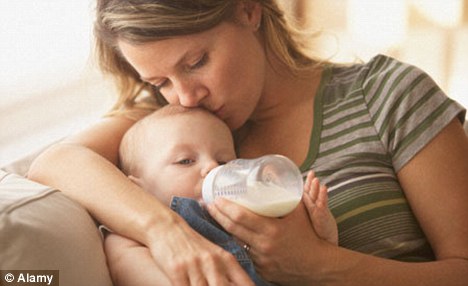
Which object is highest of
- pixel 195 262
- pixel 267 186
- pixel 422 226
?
pixel 267 186

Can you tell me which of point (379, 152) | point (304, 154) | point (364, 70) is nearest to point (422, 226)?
point (379, 152)

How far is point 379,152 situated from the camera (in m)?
1.44

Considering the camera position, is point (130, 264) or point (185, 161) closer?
point (130, 264)

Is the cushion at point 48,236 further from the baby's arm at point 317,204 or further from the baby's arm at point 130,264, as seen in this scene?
the baby's arm at point 317,204

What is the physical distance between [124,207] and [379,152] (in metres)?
0.58

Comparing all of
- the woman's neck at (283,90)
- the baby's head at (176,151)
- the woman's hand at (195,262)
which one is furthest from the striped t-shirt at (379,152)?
the woman's hand at (195,262)

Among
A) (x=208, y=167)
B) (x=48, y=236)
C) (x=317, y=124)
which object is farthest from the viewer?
(x=317, y=124)

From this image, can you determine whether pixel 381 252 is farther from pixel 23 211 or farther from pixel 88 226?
pixel 23 211

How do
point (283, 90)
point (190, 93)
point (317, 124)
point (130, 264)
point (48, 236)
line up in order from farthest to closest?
point (283, 90)
point (317, 124)
point (190, 93)
point (130, 264)
point (48, 236)

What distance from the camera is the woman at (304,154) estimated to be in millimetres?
1231

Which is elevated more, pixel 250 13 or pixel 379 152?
pixel 250 13

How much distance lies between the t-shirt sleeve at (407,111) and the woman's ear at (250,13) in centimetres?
33

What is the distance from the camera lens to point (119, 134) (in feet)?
5.14

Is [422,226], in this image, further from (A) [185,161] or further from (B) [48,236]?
(B) [48,236]
